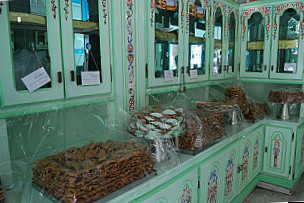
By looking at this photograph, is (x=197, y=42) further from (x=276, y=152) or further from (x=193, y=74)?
(x=276, y=152)

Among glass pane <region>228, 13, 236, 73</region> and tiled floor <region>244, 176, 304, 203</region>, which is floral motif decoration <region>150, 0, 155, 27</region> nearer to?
glass pane <region>228, 13, 236, 73</region>

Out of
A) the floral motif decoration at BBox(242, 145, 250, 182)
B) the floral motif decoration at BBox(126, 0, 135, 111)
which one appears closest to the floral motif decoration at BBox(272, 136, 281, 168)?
the floral motif decoration at BBox(242, 145, 250, 182)

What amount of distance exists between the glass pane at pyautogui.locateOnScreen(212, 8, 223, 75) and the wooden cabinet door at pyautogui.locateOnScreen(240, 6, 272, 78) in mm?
548

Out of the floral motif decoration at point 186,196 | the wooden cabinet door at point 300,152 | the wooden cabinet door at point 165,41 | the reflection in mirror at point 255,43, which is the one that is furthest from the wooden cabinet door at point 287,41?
the floral motif decoration at point 186,196

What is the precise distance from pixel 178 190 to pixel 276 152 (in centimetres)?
169

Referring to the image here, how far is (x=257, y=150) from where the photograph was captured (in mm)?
2545

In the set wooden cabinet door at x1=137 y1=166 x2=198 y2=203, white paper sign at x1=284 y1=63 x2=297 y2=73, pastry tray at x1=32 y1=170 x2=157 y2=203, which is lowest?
wooden cabinet door at x1=137 y1=166 x2=198 y2=203

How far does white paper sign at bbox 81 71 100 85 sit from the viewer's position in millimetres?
1344

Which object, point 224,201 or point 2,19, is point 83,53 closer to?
point 2,19

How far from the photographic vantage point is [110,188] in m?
1.07

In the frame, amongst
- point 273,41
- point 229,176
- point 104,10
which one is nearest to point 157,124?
point 104,10

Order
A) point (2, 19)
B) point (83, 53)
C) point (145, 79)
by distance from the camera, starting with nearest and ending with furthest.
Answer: point (2, 19) → point (83, 53) → point (145, 79)

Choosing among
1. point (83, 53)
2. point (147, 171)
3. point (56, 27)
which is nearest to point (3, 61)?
point (56, 27)

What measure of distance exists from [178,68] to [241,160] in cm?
102
